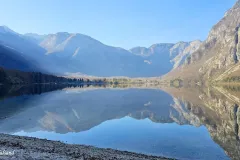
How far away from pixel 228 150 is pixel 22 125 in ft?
166

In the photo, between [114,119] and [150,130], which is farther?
[114,119]

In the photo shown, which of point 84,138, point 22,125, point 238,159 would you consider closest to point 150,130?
point 84,138

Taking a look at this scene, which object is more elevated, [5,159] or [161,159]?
[5,159]

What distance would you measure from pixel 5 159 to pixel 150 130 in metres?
49.4

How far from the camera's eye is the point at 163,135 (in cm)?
6344

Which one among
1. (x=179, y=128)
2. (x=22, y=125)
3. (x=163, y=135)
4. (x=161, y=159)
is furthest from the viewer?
(x=179, y=128)

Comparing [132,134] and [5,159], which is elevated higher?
[5,159]

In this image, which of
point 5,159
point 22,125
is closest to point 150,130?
point 22,125

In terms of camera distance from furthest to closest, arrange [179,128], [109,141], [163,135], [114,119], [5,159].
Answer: [114,119] → [179,128] → [163,135] → [109,141] → [5,159]

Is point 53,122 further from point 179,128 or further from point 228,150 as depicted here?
point 228,150

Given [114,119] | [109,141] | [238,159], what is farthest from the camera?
[114,119]

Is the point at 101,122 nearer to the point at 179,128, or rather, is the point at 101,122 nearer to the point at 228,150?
the point at 179,128

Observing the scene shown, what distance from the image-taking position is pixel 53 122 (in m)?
77.2

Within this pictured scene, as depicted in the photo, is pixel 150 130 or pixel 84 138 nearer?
pixel 84 138
